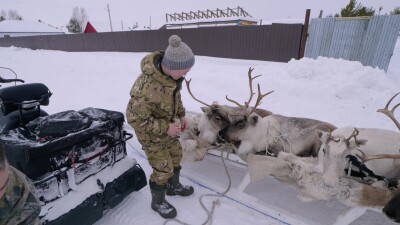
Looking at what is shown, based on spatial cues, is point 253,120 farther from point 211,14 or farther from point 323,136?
point 211,14

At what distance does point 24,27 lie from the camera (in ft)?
146

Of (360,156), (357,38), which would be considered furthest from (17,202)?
(357,38)

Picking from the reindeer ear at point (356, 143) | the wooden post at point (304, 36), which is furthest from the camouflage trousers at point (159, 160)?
the wooden post at point (304, 36)

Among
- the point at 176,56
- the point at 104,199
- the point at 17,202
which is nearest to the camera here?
the point at 17,202

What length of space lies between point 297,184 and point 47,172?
215 centimetres

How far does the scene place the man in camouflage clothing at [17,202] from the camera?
44.4 inches

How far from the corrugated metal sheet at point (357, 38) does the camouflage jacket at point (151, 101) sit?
8.16 metres

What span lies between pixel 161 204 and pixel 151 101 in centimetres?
110

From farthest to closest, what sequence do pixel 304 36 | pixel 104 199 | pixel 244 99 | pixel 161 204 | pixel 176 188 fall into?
1. pixel 304 36
2. pixel 244 99
3. pixel 176 188
4. pixel 161 204
5. pixel 104 199

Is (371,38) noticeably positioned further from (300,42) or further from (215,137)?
(215,137)

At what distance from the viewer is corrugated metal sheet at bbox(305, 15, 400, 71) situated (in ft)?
25.2

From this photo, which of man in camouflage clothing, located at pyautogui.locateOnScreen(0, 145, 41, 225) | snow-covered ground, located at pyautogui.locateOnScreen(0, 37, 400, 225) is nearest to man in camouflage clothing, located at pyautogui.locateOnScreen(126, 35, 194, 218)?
snow-covered ground, located at pyautogui.locateOnScreen(0, 37, 400, 225)

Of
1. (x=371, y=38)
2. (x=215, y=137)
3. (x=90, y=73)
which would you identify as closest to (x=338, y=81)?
(x=371, y=38)

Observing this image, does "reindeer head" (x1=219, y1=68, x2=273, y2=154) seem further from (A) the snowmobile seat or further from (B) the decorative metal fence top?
(B) the decorative metal fence top
